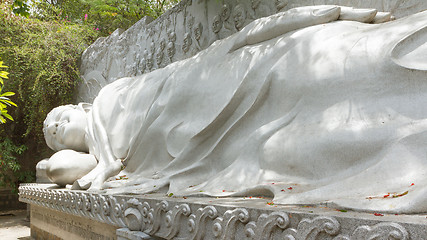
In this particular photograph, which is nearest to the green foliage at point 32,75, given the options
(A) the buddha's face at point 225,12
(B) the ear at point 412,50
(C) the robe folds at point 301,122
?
(A) the buddha's face at point 225,12

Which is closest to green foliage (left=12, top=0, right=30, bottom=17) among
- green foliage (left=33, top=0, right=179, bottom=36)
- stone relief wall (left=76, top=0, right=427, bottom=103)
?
stone relief wall (left=76, top=0, right=427, bottom=103)

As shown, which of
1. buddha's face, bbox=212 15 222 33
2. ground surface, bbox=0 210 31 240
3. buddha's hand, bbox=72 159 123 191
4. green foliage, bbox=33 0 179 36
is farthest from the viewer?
green foliage, bbox=33 0 179 36

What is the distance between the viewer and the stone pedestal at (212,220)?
3.40 ft

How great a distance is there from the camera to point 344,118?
1.68 meters

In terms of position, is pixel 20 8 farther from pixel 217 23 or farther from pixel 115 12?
pixel 115 12

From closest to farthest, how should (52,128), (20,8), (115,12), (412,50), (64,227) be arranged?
(412,50)
(64,227)
(20,8)
(52,128)
(115,12)

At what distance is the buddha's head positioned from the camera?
357cm

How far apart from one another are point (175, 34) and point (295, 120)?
293 cm

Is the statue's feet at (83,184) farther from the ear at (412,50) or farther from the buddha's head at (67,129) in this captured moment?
the ear at (412,50)

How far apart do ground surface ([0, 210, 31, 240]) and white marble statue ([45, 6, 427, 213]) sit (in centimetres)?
197

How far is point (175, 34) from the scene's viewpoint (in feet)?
14.7

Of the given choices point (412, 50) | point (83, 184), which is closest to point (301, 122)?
point (412, 50)

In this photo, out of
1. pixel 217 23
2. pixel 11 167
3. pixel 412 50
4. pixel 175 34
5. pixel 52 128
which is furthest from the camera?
pixel 11 167

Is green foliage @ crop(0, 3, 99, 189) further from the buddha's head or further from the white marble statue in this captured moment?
the white marble statue
